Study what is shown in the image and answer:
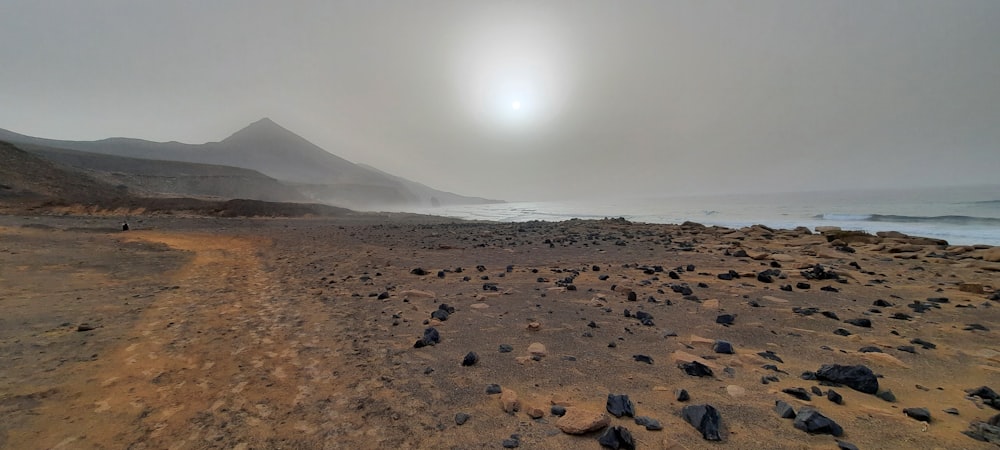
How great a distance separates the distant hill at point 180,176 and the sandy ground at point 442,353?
8441 cm

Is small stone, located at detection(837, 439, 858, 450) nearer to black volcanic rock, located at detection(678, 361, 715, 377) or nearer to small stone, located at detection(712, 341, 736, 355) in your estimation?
black volcanic rock, located at detection(678, 361, 715, 377)

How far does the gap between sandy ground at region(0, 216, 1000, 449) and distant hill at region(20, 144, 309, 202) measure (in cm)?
8441

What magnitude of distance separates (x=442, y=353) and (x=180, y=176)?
10596cm

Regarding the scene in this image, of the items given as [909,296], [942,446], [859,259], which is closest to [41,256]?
[942,446]

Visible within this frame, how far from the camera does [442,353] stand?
502cm

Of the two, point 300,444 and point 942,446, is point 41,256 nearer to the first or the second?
point 300,444

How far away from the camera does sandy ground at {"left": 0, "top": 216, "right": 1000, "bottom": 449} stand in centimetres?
320

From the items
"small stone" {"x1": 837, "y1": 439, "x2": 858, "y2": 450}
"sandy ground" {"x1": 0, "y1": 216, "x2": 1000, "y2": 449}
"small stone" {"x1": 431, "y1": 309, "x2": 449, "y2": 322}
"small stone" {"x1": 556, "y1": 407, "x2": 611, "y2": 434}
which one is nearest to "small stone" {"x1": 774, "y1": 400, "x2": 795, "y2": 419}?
"sandy ground" {"x1": 0, "y1": 216, "x2": 1000, "y2": 449}

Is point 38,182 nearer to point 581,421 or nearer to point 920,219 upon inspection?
point 581,421

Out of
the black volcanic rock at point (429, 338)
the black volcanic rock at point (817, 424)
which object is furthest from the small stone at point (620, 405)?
the black volcanic rock at point (429, 338)

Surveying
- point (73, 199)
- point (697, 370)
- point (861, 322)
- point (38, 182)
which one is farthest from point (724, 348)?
point (38, 182)

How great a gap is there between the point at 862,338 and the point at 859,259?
9.73 metres

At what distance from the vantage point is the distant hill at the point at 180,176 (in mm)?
77625

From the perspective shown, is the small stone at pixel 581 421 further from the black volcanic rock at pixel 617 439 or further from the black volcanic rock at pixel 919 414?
the black volcanic rock at pixel 919 414
